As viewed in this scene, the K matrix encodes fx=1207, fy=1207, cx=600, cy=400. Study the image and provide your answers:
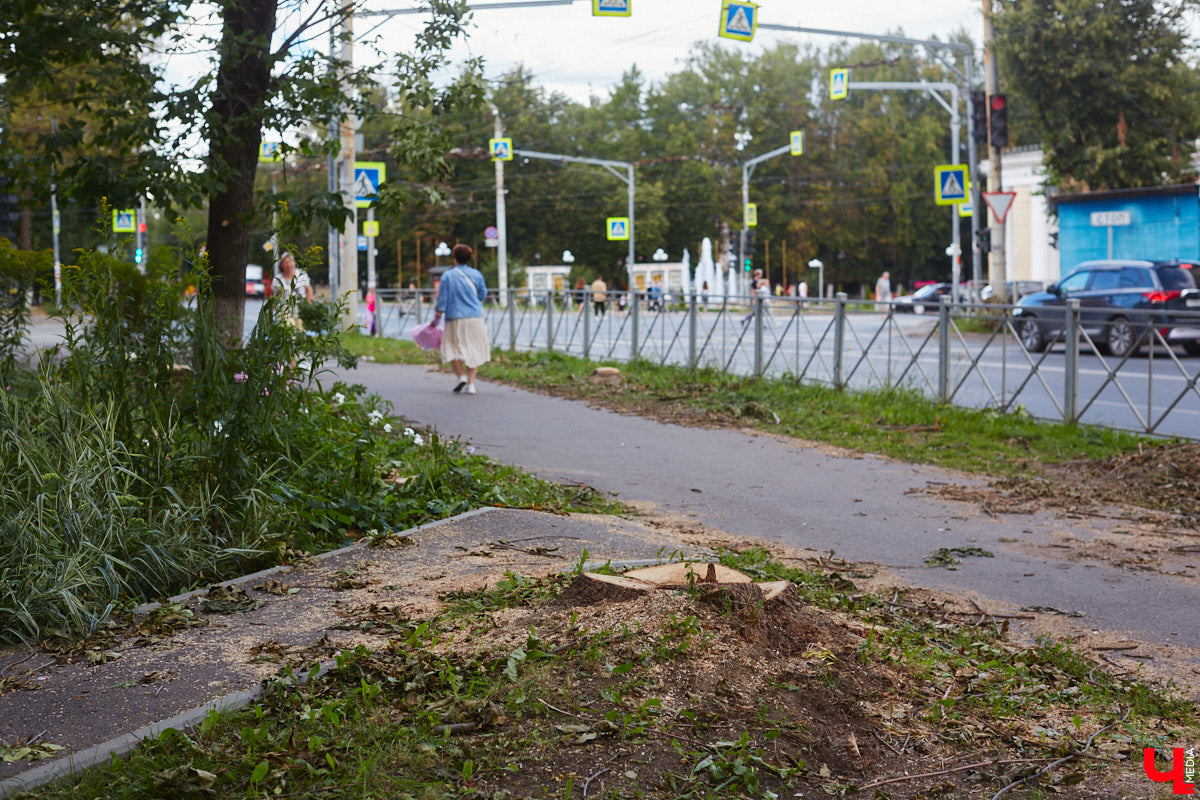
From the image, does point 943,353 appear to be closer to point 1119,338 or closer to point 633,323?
point 1119,338

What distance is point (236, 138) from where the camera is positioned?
7730mm

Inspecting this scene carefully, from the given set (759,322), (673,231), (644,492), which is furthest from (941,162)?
(644,492)

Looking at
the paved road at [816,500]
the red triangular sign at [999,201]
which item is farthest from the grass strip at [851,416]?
the red triangular sign at [999,201]

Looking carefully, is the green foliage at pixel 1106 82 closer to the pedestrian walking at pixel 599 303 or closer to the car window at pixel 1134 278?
the car window at pixel 1134 278

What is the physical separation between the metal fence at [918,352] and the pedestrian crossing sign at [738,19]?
4852mm

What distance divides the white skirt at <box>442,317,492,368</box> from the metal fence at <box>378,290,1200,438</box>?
3206 millimetres

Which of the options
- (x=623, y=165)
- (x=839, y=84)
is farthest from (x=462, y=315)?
(x=623, y=165)

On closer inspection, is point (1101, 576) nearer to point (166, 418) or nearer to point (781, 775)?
point (781, 775)

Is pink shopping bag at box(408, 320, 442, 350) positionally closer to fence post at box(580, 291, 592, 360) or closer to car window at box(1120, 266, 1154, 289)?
fence post at box(580, 291, 592, 360)

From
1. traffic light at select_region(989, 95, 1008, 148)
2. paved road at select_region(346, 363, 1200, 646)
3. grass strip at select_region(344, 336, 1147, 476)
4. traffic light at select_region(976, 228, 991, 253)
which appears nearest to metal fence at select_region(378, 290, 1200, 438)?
grass strip at select_region(344, 336, 1147, 476)

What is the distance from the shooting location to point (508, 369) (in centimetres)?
1777

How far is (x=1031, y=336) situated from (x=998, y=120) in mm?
12093

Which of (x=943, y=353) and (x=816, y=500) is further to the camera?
(x=943, y=353)

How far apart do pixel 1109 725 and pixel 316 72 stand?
6312 mm
